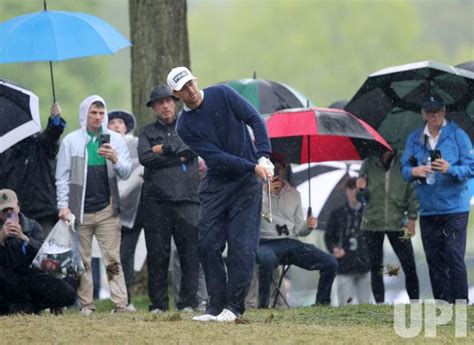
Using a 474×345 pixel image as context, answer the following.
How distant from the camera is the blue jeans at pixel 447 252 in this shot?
14.5m

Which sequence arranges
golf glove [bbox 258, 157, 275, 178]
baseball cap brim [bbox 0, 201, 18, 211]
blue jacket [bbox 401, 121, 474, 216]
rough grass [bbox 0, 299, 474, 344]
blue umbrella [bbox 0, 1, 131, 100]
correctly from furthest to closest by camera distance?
blue jacket [bbox 401, 121, 474, 216] → blue umbrella [bbox 0, 1, 131, 100] → baseball cap brim [bbox 0, 201, 18, 211] → golf glove [bbox 258, 157, 275, 178] → rough grass [bbox 0, 299, 474, 344]

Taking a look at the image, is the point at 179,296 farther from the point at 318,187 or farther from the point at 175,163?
the point at 318,187

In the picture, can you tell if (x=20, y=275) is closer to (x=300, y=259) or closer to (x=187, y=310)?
(x=187, y=310)

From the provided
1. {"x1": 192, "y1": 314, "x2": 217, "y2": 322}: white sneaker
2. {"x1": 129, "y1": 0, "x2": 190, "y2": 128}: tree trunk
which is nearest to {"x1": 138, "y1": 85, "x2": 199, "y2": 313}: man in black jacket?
{"x1": 192, "y1": 314, "x2": 217, "y2": 322}: white sneaker

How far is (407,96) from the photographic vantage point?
15.7 meters

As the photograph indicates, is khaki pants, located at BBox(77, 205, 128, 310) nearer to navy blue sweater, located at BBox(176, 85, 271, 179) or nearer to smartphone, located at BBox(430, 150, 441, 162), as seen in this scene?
navy blue sweater, located at BBox(176, 85, 271, 179)

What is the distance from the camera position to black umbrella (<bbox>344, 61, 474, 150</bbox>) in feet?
49.4

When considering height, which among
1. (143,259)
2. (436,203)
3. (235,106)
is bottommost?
(143,259)

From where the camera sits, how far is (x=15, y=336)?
11.1 m

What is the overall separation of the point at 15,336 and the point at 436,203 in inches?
206

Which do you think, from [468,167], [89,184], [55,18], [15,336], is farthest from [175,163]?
[15,336]

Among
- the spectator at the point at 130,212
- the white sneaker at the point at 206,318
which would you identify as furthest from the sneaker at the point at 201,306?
the white sneaker at the point at 206,318

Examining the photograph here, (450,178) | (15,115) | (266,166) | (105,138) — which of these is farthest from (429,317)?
(15,115)

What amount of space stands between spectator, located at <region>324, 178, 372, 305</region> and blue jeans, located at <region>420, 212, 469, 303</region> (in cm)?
286
